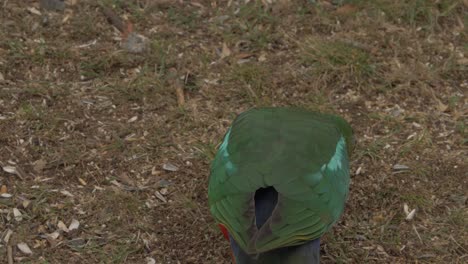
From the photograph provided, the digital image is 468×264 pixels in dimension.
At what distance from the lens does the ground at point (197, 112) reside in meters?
3.94

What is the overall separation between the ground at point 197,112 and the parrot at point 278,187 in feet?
2.03

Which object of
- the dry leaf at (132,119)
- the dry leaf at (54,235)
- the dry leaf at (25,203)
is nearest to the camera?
the dry leaf at (54,235)

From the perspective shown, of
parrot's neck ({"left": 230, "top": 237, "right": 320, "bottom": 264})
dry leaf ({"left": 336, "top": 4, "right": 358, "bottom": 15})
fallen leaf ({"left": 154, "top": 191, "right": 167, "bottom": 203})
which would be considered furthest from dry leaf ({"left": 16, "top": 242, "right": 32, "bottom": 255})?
dry leaf ({"left": 336, "top": 4, "right": 358, "bottom": 15})

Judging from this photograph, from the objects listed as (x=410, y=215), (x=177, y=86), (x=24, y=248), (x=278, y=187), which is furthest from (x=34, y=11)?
(x=410, y=215)

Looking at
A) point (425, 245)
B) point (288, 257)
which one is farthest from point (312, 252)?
point (425, 245)

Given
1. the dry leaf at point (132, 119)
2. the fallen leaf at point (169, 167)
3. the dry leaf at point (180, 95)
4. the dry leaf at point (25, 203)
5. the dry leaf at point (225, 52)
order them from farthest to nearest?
the dry leaf at point (225, 52), the dry leaf at point (180, 95), the dry leaf at point (132, 119), the fallen leaf at point (169, 167), the dry leaf at point (25, 203)

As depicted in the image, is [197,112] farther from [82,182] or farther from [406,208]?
[406,208]

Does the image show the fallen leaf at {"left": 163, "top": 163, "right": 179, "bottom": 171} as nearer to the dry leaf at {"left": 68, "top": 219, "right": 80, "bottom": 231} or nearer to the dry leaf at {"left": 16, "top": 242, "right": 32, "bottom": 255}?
the dry leaf at {"left": 68, "top": 219, "right": 80, "bottom": 231}

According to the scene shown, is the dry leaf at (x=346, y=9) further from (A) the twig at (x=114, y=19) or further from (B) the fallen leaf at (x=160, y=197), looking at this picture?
(B) the fallen leaf at (x=160, y=197)

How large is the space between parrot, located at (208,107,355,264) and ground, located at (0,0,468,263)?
2.03 ft

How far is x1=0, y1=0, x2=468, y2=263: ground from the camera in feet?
12.9

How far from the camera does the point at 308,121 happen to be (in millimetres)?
3684

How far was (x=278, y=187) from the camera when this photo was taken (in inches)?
125

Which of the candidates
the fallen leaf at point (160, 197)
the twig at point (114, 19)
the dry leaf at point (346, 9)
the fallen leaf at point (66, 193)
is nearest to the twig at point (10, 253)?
the fallen leaf at point (66, 193)
